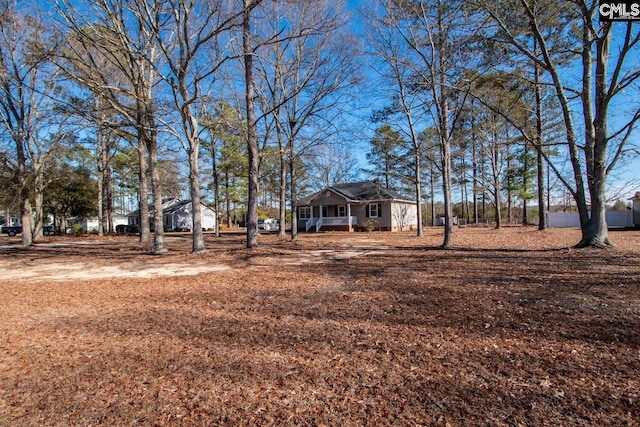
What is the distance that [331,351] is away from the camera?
3.28 metres

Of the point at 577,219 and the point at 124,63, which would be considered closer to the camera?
the point at 124,63

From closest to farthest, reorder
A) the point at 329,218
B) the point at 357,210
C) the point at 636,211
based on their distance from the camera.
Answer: the point at 636,211, the point at 357,210, the point at 329,218

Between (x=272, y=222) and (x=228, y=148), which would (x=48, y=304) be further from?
(x=272, y=222)

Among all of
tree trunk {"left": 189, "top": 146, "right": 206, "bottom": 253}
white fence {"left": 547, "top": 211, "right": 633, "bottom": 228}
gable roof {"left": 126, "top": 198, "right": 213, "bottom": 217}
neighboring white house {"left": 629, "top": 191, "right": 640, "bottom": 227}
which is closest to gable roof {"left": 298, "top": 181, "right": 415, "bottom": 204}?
white fence {"left": 547, "top": 211, "right": 633, "bottom": 228}

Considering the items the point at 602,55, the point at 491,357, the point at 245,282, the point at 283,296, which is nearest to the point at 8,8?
the point at 245,282

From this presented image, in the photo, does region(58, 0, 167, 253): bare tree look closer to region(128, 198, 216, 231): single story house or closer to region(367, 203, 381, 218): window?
region(367, 203, 381, 218): window

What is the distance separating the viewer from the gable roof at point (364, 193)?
24942mm

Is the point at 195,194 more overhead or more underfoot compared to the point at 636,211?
more overhead

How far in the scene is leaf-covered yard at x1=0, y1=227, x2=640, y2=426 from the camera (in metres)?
2.29

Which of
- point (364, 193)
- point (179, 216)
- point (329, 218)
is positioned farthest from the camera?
point (179, 216)

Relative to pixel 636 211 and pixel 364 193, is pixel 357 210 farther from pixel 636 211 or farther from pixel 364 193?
pixel 636 211

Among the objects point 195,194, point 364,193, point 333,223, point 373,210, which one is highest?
point 364,193

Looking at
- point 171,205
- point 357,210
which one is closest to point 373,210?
point 357,210

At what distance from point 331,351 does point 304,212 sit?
1094 inches
